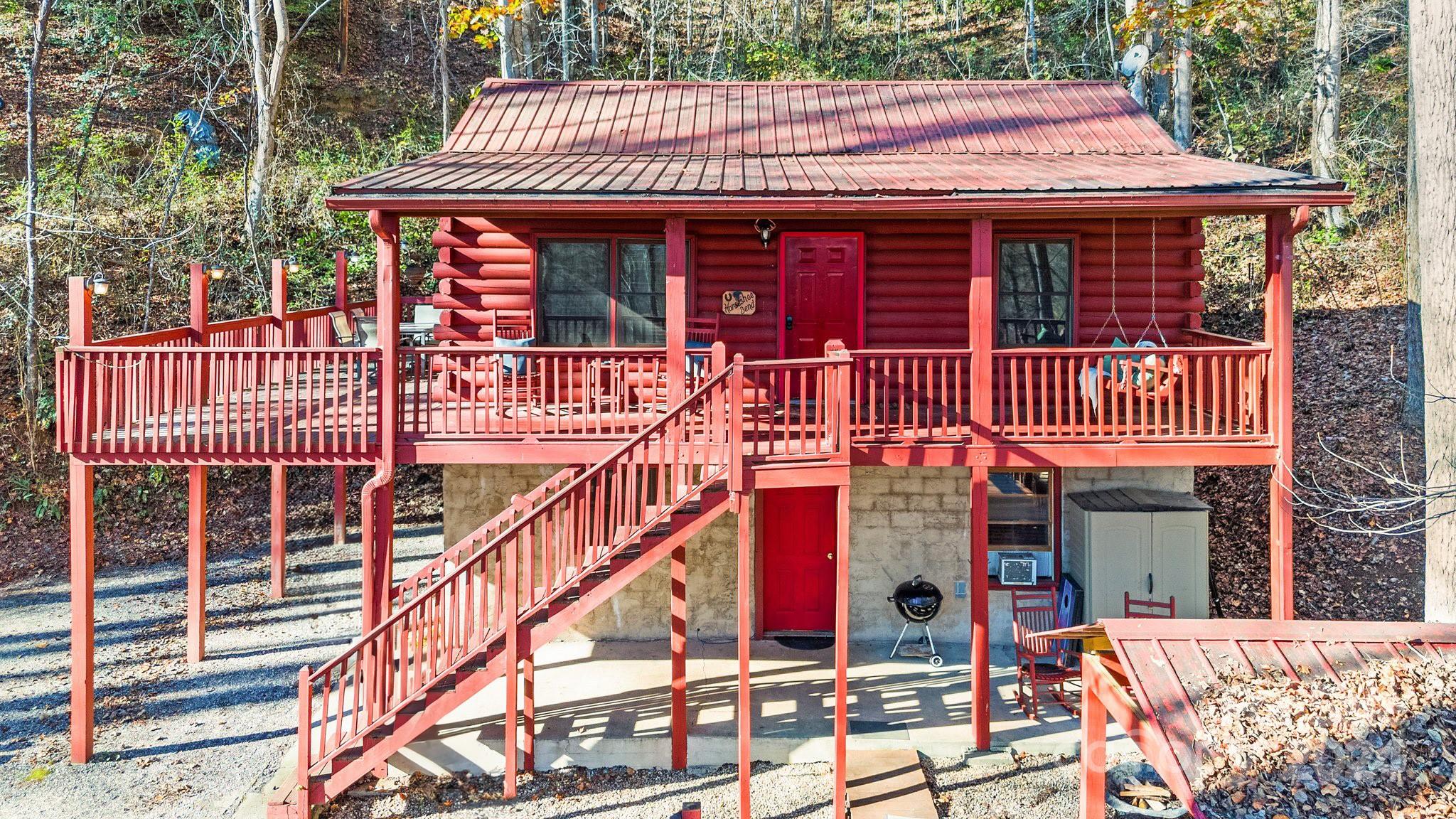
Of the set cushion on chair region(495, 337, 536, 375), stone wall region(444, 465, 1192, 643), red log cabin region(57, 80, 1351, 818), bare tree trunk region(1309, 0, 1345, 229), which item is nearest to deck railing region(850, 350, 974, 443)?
red log cabin region(57, 80, 1351, 818)

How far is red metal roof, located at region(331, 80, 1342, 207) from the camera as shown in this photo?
27.6 ft

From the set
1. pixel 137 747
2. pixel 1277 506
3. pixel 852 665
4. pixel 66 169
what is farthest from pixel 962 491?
pixel 66 169

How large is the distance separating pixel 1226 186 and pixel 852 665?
6.25m

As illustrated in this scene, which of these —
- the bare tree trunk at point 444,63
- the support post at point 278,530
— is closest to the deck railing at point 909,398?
the support post at point 278,530

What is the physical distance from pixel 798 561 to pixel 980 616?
3.03 meters

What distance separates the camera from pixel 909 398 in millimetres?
10648

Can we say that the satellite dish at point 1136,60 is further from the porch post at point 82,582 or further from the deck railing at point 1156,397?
the porch post at point 82,582

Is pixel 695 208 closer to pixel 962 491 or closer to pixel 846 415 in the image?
pixel 846 415

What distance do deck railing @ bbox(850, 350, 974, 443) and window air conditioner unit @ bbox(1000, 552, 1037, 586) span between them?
6.50 ft

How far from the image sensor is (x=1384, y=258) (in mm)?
17688

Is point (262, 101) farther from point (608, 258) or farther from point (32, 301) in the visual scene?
point (608, 258)

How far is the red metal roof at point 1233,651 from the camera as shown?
205 inches

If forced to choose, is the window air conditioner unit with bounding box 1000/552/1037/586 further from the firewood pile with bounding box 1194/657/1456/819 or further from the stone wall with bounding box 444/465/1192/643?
the firewood pile with bounding box 1194/657/1456/819

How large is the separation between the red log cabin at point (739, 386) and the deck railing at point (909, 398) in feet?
0.25
